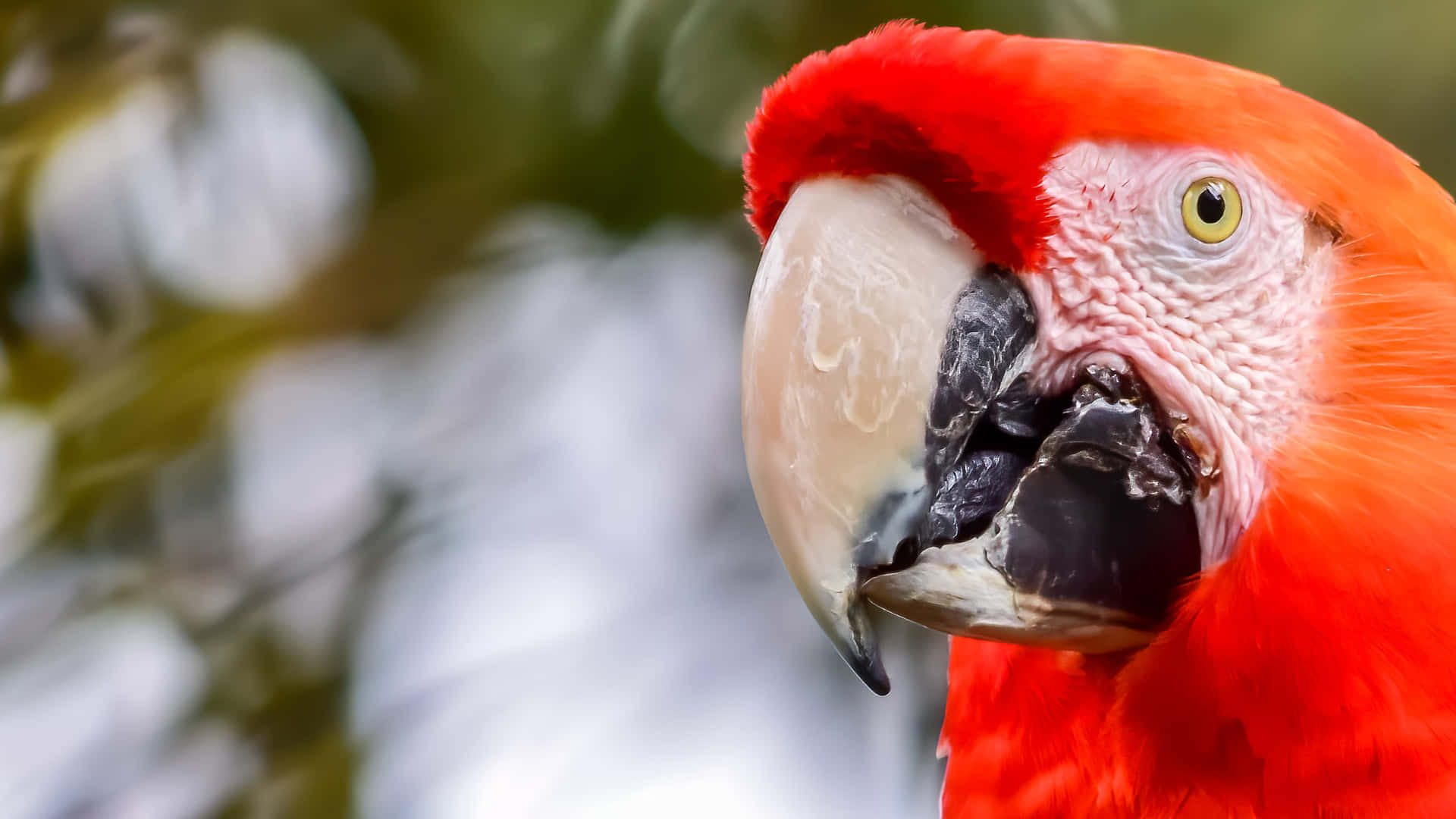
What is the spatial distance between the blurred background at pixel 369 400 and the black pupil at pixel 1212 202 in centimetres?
73

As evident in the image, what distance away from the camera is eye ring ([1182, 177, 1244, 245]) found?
0.58 meters

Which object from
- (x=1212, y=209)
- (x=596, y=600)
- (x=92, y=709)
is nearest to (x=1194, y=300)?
(x=1212, y=209)

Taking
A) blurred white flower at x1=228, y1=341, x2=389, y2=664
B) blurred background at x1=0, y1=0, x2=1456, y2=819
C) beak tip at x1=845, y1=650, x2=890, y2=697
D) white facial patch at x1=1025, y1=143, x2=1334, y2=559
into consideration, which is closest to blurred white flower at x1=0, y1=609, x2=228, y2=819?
blurred background at x1=0, y1=0, x2=1456, y2=819

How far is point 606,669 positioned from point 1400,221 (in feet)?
3.75

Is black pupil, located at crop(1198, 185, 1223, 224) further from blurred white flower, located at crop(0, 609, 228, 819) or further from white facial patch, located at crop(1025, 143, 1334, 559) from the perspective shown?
blurred white flower, located at crop(0, 609, 228, 819)

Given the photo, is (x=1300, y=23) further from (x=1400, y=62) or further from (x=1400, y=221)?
(x=1400, y=221)

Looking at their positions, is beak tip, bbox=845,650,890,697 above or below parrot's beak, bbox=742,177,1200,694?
below

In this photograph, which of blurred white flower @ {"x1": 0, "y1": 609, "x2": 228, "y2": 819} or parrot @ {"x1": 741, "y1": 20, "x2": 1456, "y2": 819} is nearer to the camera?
parrot @ {"x1": 741, "y1": 20, "x2": 1456, "y2": 819}

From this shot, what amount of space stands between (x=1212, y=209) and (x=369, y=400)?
43.5 inches

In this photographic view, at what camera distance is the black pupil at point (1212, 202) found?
58cm

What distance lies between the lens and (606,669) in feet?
4.75

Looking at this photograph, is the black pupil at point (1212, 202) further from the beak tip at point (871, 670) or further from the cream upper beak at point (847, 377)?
the beak tip at point (871, 670)

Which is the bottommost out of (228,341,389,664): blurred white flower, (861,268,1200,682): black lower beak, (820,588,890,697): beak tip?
(228,341,389,664): blurred white flower

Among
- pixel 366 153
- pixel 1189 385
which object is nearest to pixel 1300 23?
pixel 1189 385
